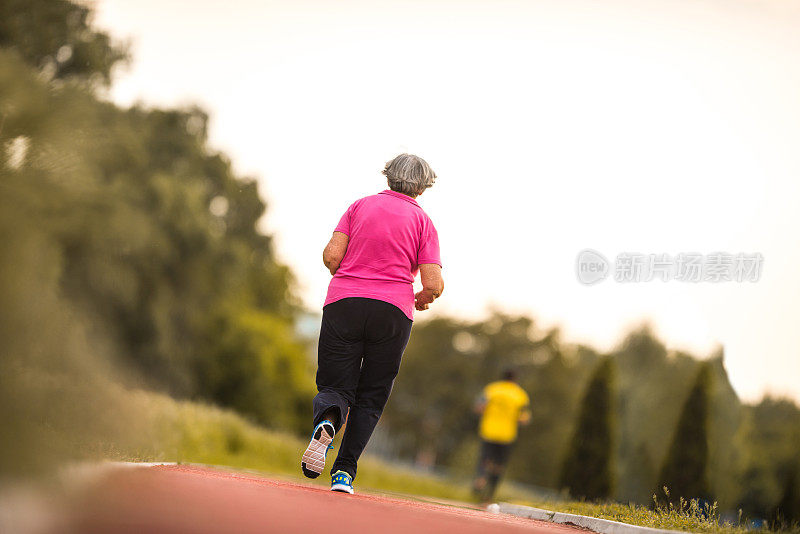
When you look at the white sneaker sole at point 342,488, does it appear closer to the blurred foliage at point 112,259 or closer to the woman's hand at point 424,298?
the woman's hand at point 424,298

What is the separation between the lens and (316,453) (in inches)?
197

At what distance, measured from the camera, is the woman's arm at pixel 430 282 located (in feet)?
18.1

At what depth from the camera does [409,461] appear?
51.0 metres

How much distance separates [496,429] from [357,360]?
358 inches

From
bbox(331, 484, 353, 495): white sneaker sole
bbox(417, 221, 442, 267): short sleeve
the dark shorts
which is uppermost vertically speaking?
bbox(417, 221, 442, 267): short sleeve

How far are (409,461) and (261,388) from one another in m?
20.4

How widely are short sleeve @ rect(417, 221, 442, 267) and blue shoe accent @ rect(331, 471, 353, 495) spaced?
1297 mm

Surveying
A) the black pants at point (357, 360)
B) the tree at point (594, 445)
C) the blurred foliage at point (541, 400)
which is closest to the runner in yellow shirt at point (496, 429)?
the tree at point (594, 445)

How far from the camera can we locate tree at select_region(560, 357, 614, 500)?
18.8 meters

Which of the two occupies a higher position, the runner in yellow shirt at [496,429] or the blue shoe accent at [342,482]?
the runner in yellow shirt at [496,429]

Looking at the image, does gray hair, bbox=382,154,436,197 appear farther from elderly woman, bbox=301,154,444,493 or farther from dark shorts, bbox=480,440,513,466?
dark shorts, bbox=480,440,513,466

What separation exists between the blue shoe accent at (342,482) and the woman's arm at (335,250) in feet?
3.89

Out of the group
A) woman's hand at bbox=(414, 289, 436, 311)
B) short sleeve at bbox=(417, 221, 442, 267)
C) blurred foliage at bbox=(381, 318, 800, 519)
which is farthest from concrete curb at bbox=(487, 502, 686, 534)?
blurred foliage at bbox=(381, 318, 800, 519)

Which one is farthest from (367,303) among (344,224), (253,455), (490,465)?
(253,455)
